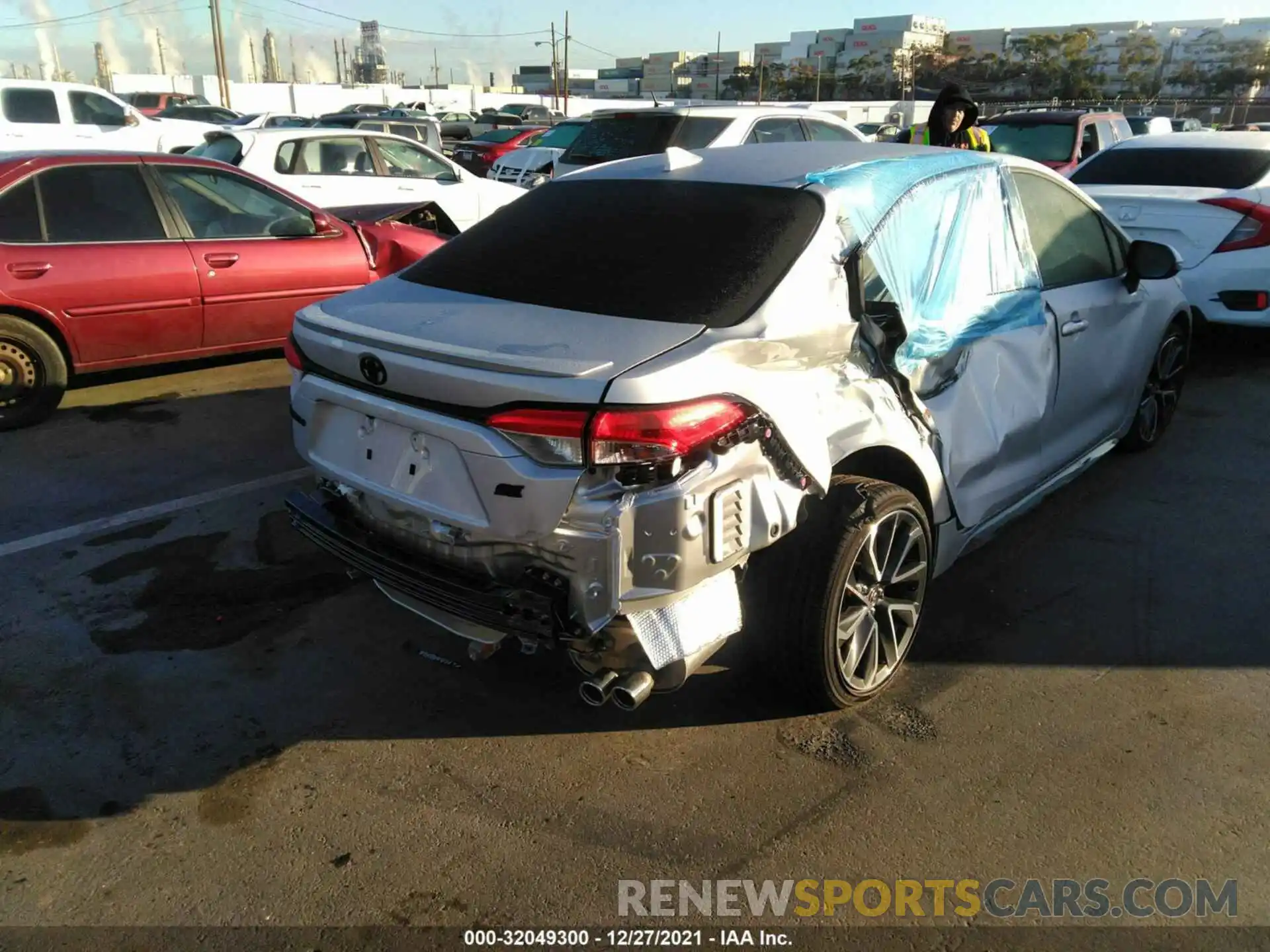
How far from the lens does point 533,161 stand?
49.9 feet

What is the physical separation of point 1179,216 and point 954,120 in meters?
1.76

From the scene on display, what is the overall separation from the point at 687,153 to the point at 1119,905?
2825mm

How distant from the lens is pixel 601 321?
2.73m

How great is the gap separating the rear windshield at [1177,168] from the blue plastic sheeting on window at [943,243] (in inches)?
192

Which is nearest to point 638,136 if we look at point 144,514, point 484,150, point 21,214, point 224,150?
point 224,150

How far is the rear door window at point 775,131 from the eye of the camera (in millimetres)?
8984

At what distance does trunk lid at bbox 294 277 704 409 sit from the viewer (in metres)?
2.44

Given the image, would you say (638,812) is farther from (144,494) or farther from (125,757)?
(144,494)

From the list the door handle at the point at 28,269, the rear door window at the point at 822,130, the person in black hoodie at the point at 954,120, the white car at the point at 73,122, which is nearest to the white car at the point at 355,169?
the rear door window at the point at 822,130

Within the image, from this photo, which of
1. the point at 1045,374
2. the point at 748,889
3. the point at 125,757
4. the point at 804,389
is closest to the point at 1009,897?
the point at 748,889

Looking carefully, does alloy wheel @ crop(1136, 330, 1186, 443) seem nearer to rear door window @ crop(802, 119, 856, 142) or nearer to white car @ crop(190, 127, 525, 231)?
rear door window @ crop(802, 119, 856, 142)

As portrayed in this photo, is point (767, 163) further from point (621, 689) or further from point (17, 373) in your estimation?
point (17, 373)

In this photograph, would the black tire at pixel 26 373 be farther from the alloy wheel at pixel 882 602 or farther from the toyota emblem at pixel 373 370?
the alloy wheel at pixel 882 602

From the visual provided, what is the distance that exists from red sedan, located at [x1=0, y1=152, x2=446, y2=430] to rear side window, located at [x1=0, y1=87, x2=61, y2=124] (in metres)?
11.5
